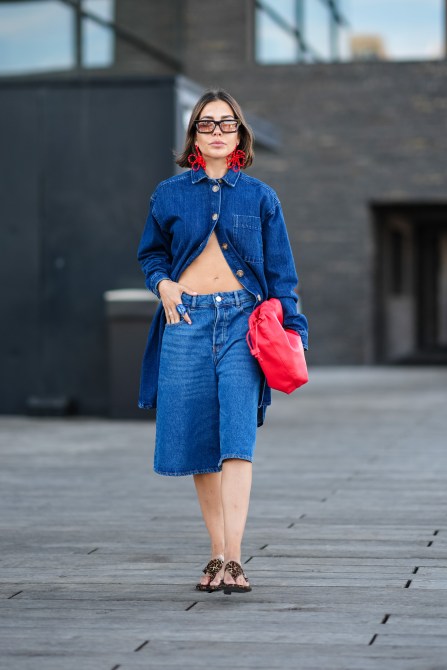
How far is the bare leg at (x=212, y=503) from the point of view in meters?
5.23

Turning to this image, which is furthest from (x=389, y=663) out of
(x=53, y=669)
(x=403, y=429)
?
(x=403, y=429)

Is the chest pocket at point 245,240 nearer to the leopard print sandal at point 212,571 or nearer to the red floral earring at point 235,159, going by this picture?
the red floral earring at point 235,159

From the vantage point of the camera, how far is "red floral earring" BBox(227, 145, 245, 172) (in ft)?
16.9

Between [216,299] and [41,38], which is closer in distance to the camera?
[216,299]

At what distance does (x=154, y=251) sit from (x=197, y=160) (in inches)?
14.9

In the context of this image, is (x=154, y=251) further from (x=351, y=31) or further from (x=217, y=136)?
(x=351, y=31)

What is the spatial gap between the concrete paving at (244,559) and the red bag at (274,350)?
757 mm

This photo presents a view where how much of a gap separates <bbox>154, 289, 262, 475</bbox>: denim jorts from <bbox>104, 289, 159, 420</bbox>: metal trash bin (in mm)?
7762

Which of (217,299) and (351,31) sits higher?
(351,31)

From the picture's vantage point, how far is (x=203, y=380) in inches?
200

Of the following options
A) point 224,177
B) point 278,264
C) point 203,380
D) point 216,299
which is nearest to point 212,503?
point 203,380

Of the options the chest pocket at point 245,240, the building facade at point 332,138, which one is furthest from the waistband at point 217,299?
the building facade at point 332,138

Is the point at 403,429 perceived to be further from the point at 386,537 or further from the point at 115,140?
the point at 386,537

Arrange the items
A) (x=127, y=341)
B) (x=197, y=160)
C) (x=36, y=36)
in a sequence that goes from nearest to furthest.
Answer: (x=197, y=160) < (x=127, y=341) < (x=36, y=36)
